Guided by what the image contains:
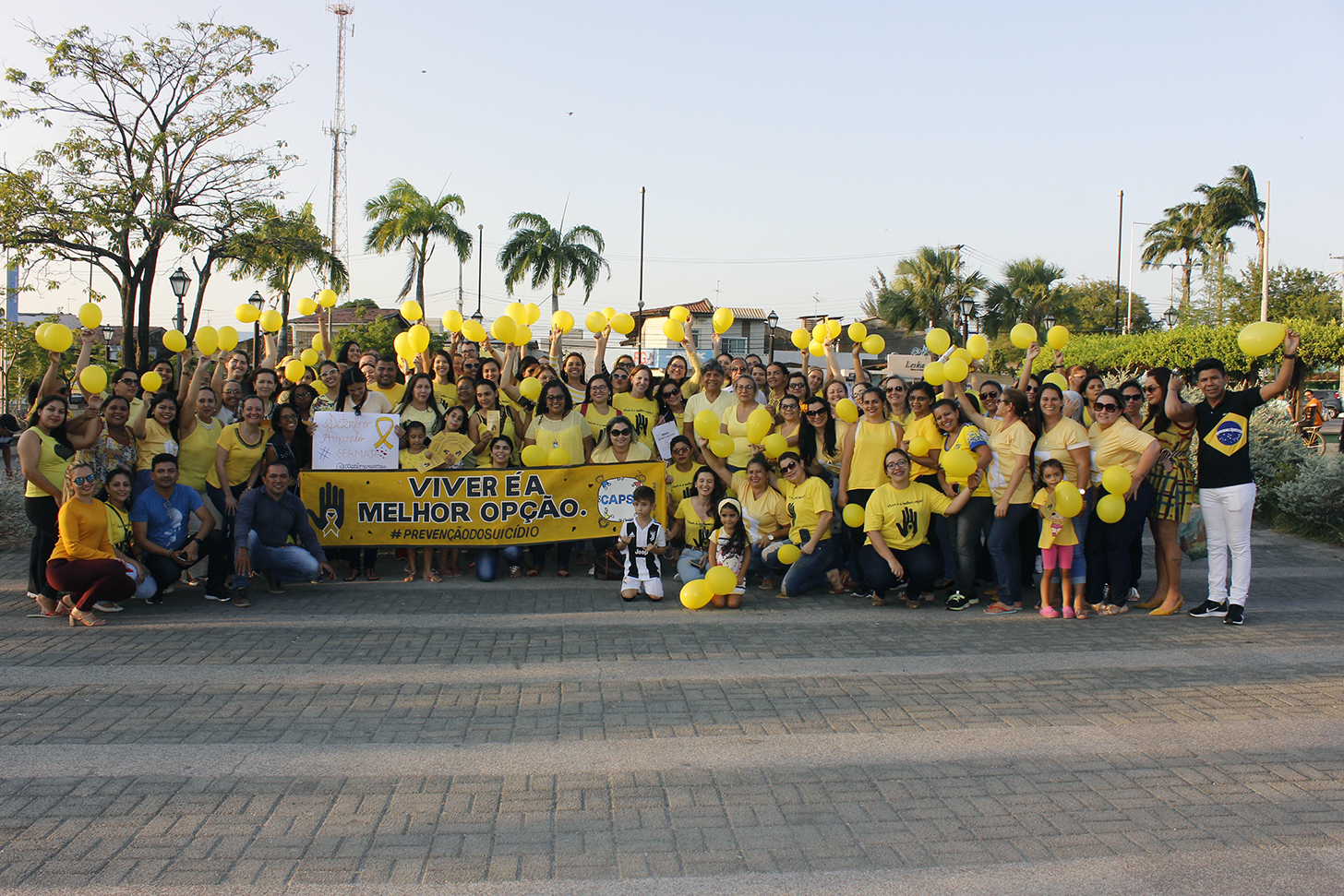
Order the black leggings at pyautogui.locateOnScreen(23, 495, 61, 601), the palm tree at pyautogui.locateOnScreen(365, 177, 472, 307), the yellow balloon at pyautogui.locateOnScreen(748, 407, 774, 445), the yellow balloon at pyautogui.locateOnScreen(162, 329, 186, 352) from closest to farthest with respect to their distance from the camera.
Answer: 1. the black leggings at pyautogui.locateOnScreen(23, 495, 61, 601)
2. the yellow balloon at pyautogui.locateOnScreen(748, 407, 774, 445)
3. the yellow balloon at pyautogui.locateOnScreen(162, 329, 186, 352)
4. the palm tree at pyautogui.locateOnScreen(365, 177, 472, 307)

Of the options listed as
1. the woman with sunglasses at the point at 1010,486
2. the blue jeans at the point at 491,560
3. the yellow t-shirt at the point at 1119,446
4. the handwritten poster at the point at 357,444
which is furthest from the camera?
the handwritten poster at the point at 357,444

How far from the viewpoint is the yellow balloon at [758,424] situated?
27.6 feet

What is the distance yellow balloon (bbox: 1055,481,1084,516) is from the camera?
7242mm

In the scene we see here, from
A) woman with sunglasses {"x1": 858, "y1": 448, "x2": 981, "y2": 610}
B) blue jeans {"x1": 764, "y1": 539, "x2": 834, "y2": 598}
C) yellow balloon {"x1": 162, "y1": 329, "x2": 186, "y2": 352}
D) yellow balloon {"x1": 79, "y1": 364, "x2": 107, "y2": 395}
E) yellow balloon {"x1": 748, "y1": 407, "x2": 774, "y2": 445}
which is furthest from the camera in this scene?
yellow balloon {"x1": 162, "y1": 329, "x2": 186, "y2": 352}

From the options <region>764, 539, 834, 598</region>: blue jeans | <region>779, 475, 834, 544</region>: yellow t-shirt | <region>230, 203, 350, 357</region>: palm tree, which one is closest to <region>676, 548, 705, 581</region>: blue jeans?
<region>764, 539, 834, 598</region>: blue jeans

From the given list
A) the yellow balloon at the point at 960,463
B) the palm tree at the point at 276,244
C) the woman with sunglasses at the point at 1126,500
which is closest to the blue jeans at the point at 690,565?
the yellow balloon at the point at 960,463

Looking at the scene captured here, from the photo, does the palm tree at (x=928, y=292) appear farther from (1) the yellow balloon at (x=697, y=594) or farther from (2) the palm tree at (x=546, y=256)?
(1) the yellow balloon at (x=697, y=594)

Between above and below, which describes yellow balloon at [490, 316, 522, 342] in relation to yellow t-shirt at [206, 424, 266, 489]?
above

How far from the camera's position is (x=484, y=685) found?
5.58 m

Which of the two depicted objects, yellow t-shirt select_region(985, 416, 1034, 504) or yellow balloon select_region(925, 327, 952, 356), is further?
yellow balloon select_region(925, 327, 952, 356)

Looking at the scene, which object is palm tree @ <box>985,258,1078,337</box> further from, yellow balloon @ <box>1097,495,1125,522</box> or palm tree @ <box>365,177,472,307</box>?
yellow balloon @ <box>1097,495,1125,522</box>

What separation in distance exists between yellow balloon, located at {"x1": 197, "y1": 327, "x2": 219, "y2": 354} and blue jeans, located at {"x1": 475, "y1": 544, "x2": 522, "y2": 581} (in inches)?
132

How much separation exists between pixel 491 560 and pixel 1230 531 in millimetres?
6310

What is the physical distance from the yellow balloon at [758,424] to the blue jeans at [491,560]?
8.47ft
